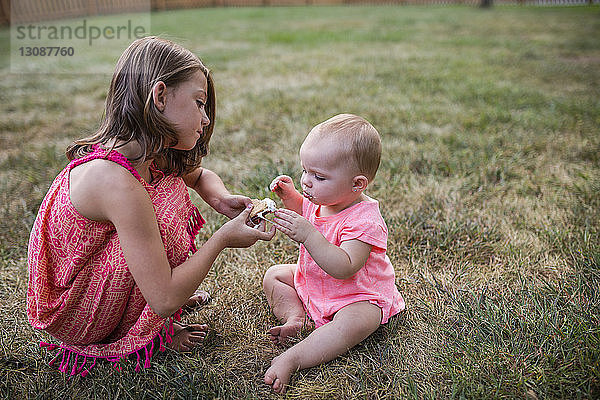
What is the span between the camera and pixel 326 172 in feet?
5.70

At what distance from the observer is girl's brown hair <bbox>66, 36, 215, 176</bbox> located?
4.98 feet

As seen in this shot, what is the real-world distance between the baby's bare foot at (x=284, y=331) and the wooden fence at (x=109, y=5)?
47.7 feet

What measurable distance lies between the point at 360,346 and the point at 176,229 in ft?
2.52

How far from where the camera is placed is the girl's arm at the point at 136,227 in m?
1.46

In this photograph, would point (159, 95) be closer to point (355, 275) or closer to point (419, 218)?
point (355, 275)

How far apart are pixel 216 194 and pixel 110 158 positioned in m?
0.57

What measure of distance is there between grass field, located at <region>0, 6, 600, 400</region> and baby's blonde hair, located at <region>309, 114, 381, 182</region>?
2.05 ft

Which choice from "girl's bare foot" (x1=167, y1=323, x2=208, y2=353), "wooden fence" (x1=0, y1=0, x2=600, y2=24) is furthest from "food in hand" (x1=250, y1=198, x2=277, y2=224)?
"wooden fence" (x1=0, y1=0, x2=600, y2=24)

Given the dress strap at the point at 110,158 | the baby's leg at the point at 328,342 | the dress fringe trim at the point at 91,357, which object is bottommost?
the dress fringe trim at the point at 91,357

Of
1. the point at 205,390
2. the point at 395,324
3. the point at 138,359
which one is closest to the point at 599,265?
the point at 395,324

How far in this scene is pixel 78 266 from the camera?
1.59 m

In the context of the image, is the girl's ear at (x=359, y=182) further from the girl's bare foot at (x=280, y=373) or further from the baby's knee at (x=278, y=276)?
the girl's bare foot at (x=280, y=373)

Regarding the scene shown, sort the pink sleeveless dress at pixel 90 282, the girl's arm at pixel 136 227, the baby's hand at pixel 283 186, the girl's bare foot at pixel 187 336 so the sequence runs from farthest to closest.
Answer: the baby's hand at pixel 283 186 < the girl's bare foot at pixel 187 336 < the pink sleeveless dress at pixel 90 282 < the girl's arm at pixel 136 227

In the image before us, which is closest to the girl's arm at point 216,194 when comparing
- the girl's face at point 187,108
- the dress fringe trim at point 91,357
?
the girl's face at point 187,108
